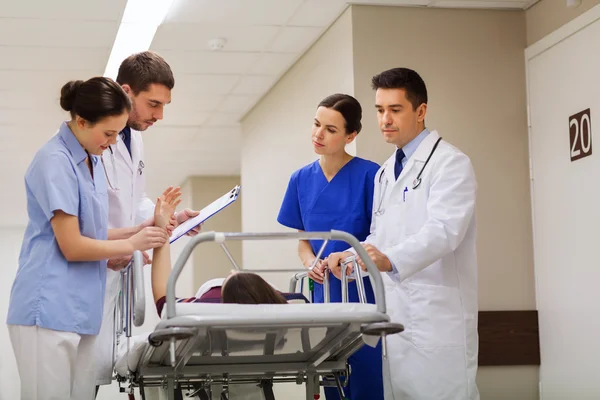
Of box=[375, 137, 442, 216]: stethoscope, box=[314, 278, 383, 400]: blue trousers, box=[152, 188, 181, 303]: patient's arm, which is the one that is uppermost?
box=[375, 137, 442, 216]: stethoscope

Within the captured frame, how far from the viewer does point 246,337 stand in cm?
221

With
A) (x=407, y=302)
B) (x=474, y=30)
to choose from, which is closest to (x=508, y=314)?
(x=474, y=30)

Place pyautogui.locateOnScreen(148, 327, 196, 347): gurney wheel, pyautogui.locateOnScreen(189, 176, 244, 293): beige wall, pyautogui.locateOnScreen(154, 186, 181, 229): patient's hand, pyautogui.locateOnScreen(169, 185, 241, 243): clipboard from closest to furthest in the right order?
pyautogui.locateOnScreen(148, 327, 196, 347): gurney wheel < pyautogui.locateOnScreen(169, 185, 241, 243): clipboard < pyautogui.locateOnScreen(154, 186, 181, 229): patient's hand < pyautogui.locateOnScreen(189, 176, 244, 293): beige wall

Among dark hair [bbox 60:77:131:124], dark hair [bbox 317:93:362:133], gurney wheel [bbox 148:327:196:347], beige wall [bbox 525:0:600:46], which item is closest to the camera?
gurney wheel [bbox 148:327:196:347]

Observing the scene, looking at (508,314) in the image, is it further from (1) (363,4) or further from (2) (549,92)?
(1) (363,4)

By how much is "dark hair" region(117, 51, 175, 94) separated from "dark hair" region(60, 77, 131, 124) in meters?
0.51

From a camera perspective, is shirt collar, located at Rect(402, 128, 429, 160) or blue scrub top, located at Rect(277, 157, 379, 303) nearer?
shirt collar, located at Rect(402, 128, 429, 160)

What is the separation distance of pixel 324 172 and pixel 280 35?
6.41ft

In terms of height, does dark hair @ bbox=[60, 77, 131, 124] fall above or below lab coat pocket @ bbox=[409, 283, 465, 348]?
above

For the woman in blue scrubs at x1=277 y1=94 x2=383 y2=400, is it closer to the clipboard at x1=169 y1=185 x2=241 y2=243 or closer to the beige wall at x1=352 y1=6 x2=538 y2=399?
the clipboard at x1=169 y1=185 x2=241 y2=243

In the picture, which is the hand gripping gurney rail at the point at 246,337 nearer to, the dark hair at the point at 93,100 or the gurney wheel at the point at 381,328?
the gurney wheel at the point at 381,328

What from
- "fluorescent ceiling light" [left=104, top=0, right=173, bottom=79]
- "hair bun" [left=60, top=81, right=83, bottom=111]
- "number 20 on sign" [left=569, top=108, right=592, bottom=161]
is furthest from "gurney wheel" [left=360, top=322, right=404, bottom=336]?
"fluorescent ceiling light" [left=104, top=0, right=173, bottom=79]

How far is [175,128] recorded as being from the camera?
7.68m

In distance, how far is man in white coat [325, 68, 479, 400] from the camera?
2.74 meters
